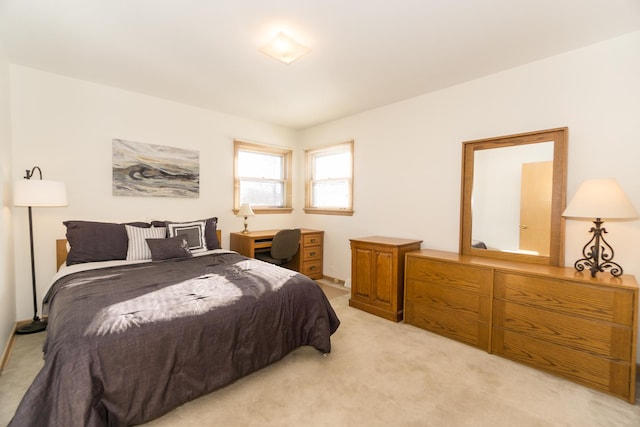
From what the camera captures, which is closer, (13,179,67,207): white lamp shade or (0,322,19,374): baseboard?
(0,322,19,374): baseboard

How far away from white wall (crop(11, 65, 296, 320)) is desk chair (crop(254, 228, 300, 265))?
1.08 metres

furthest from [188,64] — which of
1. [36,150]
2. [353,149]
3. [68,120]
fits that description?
[353,149]

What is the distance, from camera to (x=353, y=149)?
418 cm

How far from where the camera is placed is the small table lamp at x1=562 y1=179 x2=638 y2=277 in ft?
6.42

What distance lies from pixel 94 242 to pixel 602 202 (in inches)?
168

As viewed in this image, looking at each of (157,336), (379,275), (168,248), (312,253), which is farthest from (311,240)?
(157,336)

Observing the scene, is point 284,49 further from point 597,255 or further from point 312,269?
point 312,269

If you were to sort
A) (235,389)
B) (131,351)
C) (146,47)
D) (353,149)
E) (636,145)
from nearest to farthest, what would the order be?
→ (131,351) < (235,389) < (636,145) < (146,47) < (353,149)

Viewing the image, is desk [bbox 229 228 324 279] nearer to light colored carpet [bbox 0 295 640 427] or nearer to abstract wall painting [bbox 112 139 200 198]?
abstract wall painting [bbox 112 139 200 198]

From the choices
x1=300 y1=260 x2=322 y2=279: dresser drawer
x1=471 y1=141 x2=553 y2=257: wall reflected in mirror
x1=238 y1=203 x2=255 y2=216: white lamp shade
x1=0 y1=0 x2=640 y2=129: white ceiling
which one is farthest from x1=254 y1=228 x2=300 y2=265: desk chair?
x1=471 y1=141 x2=553 y2=257: wall reflected in mirror

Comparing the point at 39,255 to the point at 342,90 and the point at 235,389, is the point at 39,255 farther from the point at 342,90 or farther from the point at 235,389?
the point at 342,90

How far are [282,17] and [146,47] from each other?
1259 millimetres

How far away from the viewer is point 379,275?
127 inches

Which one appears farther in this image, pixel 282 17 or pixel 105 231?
pixel 105 231
